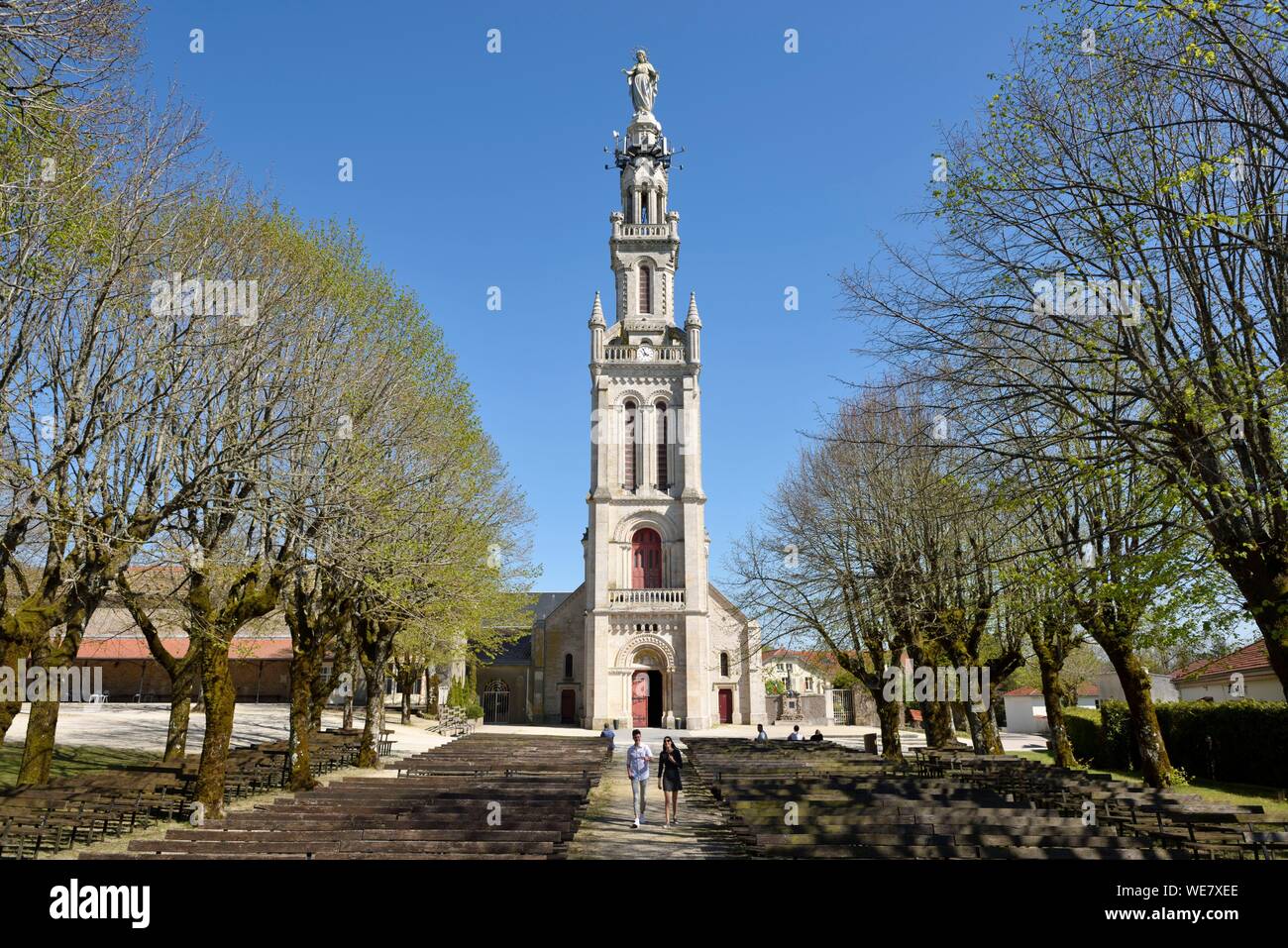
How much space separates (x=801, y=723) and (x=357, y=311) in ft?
155

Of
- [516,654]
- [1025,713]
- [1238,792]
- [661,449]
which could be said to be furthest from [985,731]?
[516,654]

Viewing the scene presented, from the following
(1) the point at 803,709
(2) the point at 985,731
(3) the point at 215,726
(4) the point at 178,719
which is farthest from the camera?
(1) the point at 803,709

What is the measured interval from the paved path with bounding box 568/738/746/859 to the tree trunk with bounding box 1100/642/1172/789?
31.5 ft

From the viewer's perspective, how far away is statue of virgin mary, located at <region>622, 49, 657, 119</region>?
6075 cm

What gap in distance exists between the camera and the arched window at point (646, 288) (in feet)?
186

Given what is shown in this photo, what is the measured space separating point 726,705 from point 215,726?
4286cm

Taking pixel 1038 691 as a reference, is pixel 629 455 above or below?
above

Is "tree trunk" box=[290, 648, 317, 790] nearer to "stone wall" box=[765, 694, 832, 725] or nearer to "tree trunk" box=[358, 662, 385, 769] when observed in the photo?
"tree trunk" box=[358, 662, 385, 769]

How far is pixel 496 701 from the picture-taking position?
5981cm

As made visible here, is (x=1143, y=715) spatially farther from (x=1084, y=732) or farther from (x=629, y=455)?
(x=629, y=455)

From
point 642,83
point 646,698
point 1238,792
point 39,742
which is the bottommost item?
point 646,698

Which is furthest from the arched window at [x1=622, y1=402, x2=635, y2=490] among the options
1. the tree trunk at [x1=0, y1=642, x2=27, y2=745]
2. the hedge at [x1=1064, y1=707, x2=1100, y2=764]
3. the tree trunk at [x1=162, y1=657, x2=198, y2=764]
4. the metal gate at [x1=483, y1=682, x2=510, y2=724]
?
the tree trunk at [x1=0, y1=642, x2=27, y2=745]

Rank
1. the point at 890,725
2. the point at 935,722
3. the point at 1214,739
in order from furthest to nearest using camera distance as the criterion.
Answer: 1. the point at 935,722
2. the point at 890,725
3. the point at 1214,739
